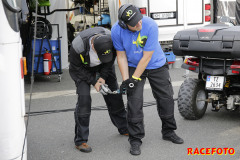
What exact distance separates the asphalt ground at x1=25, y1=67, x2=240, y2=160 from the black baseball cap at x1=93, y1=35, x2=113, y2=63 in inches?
44.4

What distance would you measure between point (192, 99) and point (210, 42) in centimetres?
84

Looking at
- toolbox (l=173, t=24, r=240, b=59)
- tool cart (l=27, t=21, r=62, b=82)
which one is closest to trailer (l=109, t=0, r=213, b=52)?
tool cart (l=27, t=21, r=62, b=82)

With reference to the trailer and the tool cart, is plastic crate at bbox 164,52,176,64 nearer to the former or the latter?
the trailer

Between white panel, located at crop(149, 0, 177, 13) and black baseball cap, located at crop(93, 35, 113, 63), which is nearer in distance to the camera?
black baseball cap, located at crop(93, 35, 113, 63)

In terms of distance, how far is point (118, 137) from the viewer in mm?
5520

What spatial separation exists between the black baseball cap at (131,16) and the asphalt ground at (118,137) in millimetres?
1510

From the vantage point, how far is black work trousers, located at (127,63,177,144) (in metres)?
4.91

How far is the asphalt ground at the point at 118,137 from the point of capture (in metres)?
4.91

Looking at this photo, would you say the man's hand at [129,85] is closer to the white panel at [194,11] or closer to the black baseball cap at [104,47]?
the black baseball cap at [104,47]

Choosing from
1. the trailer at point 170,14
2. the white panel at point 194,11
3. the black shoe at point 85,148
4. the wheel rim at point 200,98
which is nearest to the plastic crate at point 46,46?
the trailer at point 170,14

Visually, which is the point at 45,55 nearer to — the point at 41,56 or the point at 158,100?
the point at 41,56

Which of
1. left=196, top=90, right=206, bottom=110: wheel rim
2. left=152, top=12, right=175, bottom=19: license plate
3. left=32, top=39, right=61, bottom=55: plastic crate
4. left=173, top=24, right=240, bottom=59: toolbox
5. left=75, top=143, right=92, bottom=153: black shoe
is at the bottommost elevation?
left=75, top=143, right=92, bottom=153: black shoe

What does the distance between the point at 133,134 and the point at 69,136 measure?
3.60 ft

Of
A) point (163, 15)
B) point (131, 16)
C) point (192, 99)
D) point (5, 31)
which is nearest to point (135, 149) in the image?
point (192, 99)
